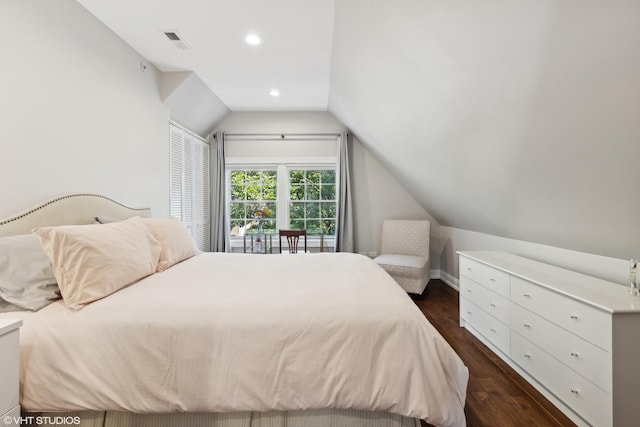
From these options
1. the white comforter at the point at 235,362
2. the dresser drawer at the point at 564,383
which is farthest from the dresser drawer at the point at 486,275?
the white comforter at the point at 235,362

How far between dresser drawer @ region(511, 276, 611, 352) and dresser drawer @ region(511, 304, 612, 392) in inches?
1.4

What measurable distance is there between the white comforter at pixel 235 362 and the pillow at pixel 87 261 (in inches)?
5.0

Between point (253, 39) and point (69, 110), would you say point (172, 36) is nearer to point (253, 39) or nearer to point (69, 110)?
point (253, 39)

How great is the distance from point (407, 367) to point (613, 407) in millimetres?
994

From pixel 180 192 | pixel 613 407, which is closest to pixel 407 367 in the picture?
pixel 613 407

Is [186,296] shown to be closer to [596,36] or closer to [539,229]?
[596,36]

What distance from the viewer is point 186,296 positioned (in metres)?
1.51

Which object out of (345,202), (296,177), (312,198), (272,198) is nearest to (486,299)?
(345,202)

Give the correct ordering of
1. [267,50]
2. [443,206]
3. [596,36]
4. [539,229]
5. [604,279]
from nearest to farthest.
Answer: [596,36], [604,279], [539,229], [267,50], [443,206]

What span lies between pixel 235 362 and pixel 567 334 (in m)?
1.75

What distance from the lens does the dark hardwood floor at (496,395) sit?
1.64m

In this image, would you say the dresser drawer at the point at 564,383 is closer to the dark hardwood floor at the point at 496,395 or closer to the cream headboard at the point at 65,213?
the dark hardwood floor at the point at 496,395

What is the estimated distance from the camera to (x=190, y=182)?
13.3ft

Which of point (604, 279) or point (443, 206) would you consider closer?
point (604, 279)
